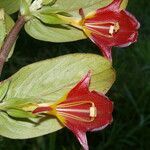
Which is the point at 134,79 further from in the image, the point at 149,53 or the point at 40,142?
the point at 40,142

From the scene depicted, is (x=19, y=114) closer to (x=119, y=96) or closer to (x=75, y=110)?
(x=75, y=110)

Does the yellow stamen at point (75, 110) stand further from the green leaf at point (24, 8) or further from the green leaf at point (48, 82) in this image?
the green leaf at point (24, 8)

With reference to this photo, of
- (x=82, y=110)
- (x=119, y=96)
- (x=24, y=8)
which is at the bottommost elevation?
(x=119, y=96)

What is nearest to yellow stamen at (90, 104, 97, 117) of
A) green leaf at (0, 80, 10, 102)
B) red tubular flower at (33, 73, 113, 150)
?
red tubular flower at (33, 73, 113, 150)

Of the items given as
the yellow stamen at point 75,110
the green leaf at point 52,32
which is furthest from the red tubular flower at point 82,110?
the green leaf at point 52,32

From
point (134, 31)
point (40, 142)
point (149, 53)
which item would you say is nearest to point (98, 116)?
point (134, 31)

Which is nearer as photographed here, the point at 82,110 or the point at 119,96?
the point at 82,110

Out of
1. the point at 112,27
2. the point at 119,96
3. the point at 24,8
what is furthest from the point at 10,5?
the point at 119,96
